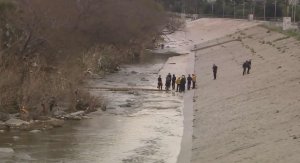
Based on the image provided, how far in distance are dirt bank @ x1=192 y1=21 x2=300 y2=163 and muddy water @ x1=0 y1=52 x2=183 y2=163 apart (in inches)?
57.4

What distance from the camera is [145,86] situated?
47.0 metres

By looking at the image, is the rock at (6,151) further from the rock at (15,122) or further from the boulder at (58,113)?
the boulder at (58,113)

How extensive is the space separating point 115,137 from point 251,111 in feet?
25.3

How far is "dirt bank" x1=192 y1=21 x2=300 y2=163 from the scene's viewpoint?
21656 millimetres

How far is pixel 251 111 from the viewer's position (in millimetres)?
30031

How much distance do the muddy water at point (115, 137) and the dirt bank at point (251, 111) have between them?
1.46m

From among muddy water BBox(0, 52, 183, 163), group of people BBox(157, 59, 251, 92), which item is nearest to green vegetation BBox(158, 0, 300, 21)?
group of people BBox(157, 59, 251, 92)

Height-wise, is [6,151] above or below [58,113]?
below

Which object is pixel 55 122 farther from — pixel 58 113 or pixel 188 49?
pixel 188 49

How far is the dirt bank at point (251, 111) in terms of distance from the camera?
21.7 meters

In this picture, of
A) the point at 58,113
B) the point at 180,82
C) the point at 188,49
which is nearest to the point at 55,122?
the point at 58,113

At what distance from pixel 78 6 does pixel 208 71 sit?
1463 cm

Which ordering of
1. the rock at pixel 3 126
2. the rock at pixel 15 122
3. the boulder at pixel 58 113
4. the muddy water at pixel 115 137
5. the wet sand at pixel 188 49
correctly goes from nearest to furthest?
the muddy water at pixel 115 137 < the wet sand at pixel 188 49 < the rock at pixel 3 126 < the rock at pixel 15 122 < the boulder at pixel 58 113

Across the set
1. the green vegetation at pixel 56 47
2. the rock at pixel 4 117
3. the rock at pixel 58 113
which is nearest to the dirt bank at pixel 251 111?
the rock at pixel 58 113
